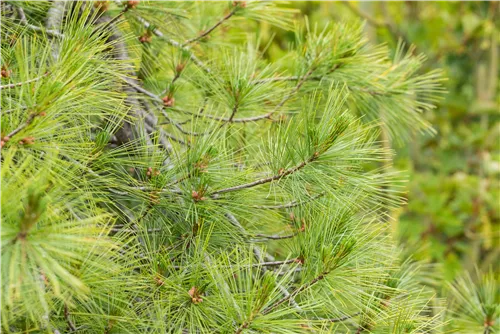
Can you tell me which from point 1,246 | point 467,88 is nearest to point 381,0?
point 467,88

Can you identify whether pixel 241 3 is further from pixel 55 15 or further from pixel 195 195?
pixel 195 195

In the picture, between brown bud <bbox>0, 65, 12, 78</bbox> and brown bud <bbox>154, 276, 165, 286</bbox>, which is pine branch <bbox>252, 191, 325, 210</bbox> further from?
brown bud <bbox>0, 65, 12, 78</bbox>

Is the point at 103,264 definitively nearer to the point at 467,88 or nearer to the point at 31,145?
the point at 31,145

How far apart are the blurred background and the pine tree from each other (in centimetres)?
125

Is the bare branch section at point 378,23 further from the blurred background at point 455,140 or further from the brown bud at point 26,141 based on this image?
the brown bud at point 26,141

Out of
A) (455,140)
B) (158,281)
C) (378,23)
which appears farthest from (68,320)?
(455,140)

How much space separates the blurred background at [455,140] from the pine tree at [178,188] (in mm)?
1251

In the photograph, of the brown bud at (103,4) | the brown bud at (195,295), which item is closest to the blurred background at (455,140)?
the brown bud at (103,4)

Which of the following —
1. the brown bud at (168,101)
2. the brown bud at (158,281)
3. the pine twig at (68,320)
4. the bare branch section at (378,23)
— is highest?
the bare branch section at (378,23)

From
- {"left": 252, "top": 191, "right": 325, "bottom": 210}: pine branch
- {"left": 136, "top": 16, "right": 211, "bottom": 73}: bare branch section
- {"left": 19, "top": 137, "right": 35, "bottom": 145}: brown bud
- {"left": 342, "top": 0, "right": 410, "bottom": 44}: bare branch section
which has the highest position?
{"left": 342, "top": 0, "right": 410, "bottom": 44}: bare branch section

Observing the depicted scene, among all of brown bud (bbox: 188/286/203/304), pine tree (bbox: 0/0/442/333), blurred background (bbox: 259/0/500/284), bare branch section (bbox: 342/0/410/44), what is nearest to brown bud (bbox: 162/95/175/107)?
pine tree (bbox: 0/0/442/333)

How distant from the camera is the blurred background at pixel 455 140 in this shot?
8.38 feet

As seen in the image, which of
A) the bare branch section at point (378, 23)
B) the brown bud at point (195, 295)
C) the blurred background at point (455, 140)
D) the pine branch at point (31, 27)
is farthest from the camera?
the blurred background at point (455, 140)

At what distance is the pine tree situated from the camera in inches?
27.8
